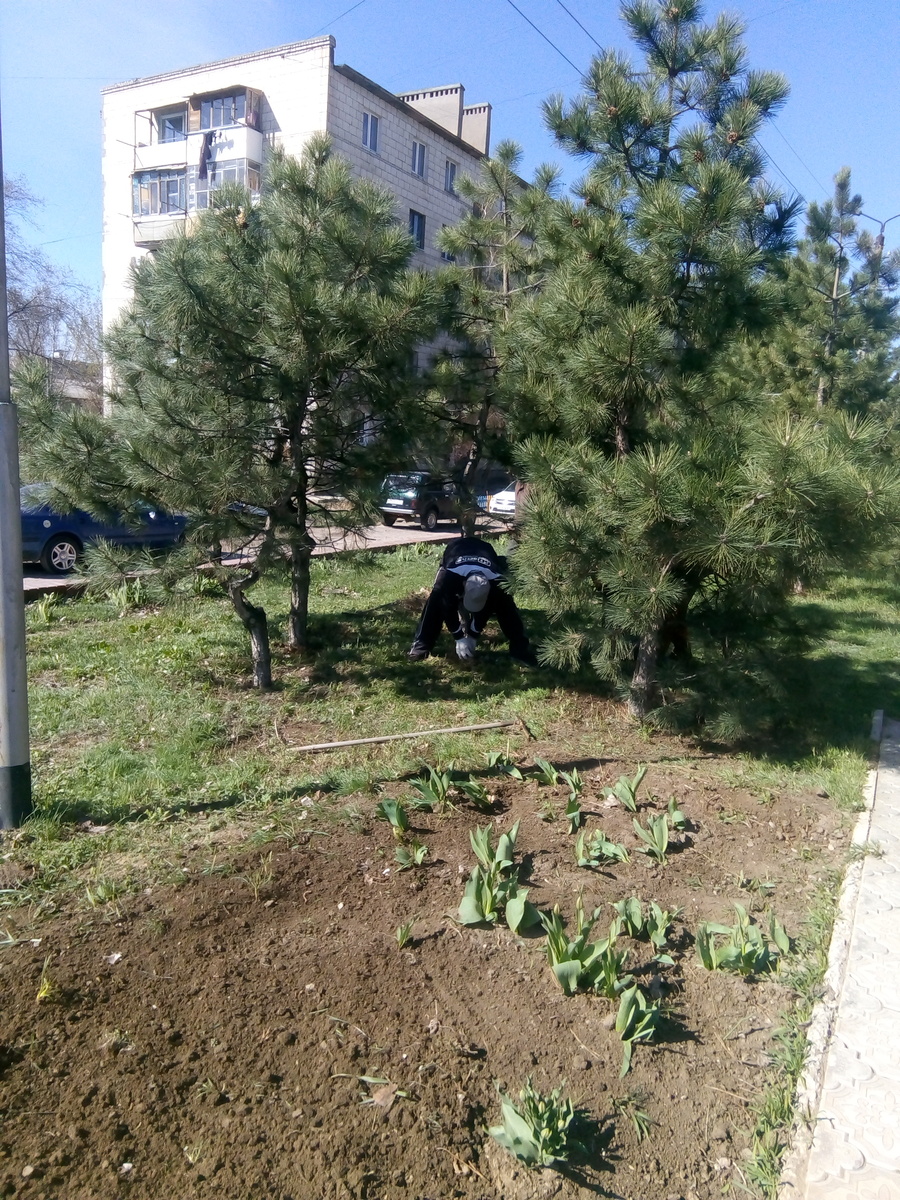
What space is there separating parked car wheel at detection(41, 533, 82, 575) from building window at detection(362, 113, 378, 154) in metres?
22.9

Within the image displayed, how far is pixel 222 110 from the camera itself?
30.4 m

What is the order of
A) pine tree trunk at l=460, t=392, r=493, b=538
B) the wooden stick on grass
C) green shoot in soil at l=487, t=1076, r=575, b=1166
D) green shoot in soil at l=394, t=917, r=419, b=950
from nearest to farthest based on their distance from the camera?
green shoot in soil at l=487, t=1076, r=575, b=1166
green shoot in soil at l=394, t=917, r=419, b=950
the wooden stick on grass
pine tree trunk at l=460, t=392, r=493, b=538

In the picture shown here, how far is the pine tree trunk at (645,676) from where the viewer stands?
579 cm

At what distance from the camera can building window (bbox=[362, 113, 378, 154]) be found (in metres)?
30.2

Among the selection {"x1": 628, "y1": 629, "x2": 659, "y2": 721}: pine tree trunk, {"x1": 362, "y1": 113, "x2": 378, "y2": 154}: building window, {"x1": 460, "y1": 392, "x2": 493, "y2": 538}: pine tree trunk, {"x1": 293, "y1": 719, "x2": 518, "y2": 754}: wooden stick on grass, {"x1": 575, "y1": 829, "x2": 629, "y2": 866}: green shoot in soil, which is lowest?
{"x1": 293, "y1": 719, "x2": 518, "y2": 754}: wooden stick on grass

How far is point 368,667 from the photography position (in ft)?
22.1

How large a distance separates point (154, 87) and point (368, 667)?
32.2 metres

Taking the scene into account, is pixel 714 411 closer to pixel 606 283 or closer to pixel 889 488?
pixel 606 283

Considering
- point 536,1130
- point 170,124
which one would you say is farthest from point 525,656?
point 170,124

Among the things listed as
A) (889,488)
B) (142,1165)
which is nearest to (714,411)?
(889,488)

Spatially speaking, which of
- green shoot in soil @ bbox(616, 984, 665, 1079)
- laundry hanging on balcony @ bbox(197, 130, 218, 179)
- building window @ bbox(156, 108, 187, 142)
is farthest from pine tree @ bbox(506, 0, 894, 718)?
building window @ bbox(156, 108, 187, 142)

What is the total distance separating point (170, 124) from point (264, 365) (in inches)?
1243

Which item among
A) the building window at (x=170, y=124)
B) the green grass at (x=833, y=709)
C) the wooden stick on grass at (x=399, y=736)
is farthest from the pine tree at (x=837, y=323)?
the building window at (x=170, y=124)

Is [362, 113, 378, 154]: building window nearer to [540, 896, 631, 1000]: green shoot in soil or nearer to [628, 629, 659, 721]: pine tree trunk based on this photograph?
[628, 629, 659, 721]: pine tree trunk
